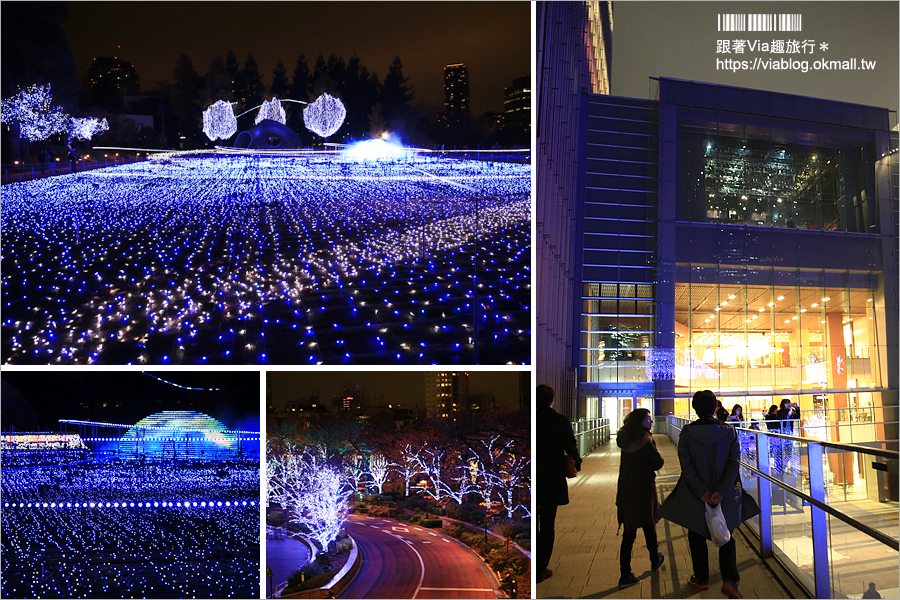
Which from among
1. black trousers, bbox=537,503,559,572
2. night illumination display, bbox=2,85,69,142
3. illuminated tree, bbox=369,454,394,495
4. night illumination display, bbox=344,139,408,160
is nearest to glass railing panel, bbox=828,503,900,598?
black trousers, bbox=537,503,559,572

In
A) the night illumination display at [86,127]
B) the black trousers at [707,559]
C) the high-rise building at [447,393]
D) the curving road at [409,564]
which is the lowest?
the curving road at [409,564]

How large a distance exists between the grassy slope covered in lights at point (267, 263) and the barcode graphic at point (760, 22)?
3127mm

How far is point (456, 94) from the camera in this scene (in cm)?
493

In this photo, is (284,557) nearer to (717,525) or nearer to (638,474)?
(638,474)

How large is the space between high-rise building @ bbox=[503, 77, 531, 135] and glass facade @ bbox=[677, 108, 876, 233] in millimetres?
8233

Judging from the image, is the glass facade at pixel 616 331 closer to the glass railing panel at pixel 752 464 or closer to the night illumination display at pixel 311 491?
the glass railing panel at pixel 752 464

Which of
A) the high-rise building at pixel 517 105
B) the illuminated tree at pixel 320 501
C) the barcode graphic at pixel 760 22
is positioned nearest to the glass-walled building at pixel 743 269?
the barcode graphic at pixel 760 22

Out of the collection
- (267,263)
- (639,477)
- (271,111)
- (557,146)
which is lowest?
(639,477)

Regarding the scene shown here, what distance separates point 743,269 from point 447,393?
9485 mm

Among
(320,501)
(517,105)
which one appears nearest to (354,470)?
(320,501)

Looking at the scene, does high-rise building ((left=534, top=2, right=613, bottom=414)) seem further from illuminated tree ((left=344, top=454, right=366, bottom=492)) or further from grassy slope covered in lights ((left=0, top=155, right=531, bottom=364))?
illuminated tree ((left=344, top=454, right=366, bottom=492))

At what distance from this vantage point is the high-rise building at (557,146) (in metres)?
5.66

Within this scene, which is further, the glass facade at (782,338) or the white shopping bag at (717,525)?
the glass facade at (782,338)

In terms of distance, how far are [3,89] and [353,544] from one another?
4.20 metres
